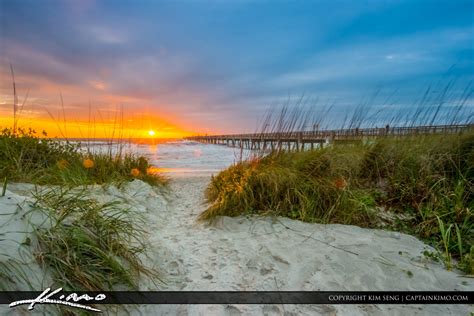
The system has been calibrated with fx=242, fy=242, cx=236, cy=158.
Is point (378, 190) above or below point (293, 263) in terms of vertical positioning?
above

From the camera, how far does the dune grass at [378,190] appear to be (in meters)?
2.73

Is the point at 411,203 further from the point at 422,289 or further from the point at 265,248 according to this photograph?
the point at 265,248

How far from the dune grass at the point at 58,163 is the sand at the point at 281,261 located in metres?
0.59

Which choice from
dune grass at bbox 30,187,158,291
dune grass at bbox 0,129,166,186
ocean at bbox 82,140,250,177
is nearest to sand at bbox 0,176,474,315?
dune grass at bbox 30,187,158,291

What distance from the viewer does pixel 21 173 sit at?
3555 millimetres

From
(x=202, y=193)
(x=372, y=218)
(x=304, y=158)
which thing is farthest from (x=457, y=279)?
(x=202, y=193)

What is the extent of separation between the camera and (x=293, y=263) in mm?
2164

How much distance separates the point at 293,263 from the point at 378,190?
2208 millimetres

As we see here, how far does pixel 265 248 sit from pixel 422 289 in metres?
1.28

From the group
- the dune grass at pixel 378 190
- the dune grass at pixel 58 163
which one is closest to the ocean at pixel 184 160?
the dune grass at pixel 58 163

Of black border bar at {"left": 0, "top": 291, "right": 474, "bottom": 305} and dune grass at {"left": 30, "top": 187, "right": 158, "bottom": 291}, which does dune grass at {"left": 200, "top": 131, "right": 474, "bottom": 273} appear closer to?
black border bar at {"left": 0, "top": 291, "right": 474, "bottom": 305}

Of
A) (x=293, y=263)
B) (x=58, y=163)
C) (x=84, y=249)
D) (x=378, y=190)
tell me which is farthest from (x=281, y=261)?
(x=58, y=163)
